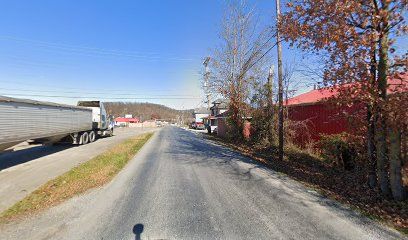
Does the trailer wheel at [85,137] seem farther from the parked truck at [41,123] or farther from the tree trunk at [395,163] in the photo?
the tree trunk at [395,163]

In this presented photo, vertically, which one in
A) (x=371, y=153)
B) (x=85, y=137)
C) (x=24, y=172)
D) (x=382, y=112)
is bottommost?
(x=24, y=172)

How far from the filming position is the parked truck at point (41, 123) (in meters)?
12.1

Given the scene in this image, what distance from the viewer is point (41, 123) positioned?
50.6 feet

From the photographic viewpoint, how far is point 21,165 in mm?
12758

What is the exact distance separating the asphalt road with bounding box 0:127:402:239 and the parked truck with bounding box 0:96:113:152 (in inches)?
252

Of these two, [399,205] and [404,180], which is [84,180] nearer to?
[399,205]

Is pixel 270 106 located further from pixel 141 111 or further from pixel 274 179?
pixel 141 111

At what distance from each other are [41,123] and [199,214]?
12937mm

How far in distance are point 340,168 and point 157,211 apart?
7.82m

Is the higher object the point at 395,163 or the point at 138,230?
the point at 395,163

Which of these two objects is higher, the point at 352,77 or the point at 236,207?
the point at 352,77

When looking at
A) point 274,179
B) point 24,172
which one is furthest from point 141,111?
point 274,179

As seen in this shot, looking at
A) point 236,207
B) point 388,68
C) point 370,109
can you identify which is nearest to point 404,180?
point 370,109

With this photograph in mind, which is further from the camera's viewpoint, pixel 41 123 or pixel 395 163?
pixel 41 123
